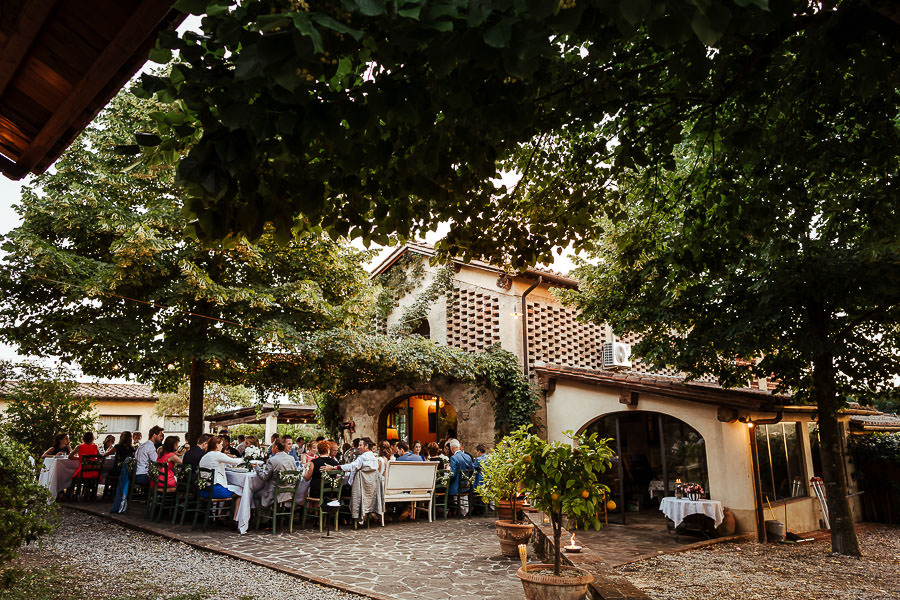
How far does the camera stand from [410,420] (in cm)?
1758

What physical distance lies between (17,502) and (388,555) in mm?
4313

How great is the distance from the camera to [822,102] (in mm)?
4332

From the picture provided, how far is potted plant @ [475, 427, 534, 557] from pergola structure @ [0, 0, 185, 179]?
164 inches

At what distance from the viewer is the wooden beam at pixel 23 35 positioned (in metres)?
2.03

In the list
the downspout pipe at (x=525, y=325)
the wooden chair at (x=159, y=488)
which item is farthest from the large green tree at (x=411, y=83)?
the downspout pipe at (x=525, y=325)

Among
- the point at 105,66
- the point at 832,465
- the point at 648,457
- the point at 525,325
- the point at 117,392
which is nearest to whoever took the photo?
the point at 105,66

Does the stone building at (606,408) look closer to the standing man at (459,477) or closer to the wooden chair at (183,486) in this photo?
the standing man at (459,477)

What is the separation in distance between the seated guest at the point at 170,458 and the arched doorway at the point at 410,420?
739 cm

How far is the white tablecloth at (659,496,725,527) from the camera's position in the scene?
33.5 feet

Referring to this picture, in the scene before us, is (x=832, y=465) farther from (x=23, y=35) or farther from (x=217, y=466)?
(x=23, y=35)

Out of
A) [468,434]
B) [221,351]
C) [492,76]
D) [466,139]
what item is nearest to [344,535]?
[221,351]

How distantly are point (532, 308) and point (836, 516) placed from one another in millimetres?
8487

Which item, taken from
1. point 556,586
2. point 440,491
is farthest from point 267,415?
point 556,586

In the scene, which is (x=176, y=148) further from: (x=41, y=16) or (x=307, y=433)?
(x=307, y=433)
